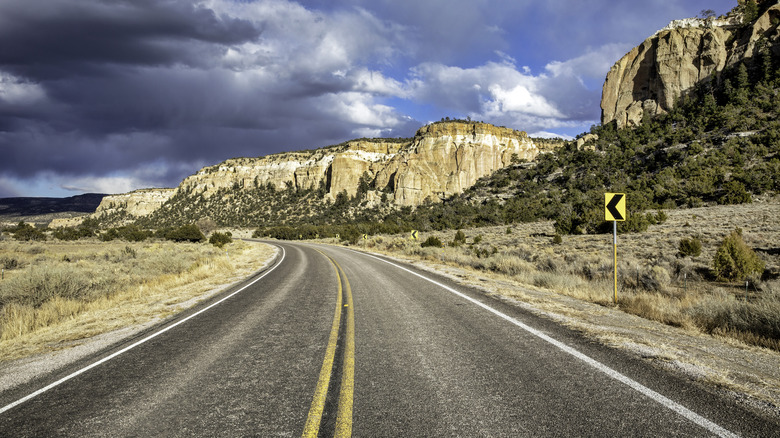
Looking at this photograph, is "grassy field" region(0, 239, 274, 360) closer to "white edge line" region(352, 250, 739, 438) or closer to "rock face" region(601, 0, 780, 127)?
"white edge line" region(352, 250, 739, 438)

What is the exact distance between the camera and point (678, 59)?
74.4m

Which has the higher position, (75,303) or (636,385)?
(636,385)

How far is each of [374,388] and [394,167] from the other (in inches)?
4304

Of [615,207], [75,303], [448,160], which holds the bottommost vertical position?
[75,303]

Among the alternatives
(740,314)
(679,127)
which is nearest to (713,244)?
(740,314)

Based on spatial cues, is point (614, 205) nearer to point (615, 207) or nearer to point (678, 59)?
point (615, 207)

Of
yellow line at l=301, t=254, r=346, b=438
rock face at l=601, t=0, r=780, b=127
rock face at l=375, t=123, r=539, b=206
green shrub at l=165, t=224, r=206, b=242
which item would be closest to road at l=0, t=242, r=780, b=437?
yellow line at l=301, t=254, r=346, b=438

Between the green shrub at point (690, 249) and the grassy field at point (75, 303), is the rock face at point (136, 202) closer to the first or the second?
the grassy field at point (75, 303)

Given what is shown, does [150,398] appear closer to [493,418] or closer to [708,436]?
[493,418]

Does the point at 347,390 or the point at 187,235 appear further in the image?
the point at 187,235

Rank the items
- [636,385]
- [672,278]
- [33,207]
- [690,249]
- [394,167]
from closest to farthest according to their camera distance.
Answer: [636,385], [672,278], [690,249], [394,167], [33,207]

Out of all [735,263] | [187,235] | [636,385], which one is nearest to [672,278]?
[735,263]

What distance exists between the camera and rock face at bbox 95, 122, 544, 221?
106 meters

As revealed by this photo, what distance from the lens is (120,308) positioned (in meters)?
8.98
